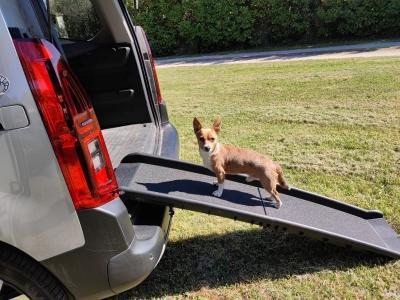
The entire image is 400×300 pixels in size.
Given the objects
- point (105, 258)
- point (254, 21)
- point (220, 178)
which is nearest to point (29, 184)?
point (105, 258)

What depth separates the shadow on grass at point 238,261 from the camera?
9.86 feet

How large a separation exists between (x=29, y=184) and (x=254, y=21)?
16394mm

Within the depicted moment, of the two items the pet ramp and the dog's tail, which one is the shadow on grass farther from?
the dog's tail

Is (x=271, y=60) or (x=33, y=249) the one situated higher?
(x=33, y=249)

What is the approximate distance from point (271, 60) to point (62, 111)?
1199cm

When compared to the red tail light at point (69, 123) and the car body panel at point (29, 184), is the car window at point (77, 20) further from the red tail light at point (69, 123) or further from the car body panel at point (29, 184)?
the car body panel at point (29, 184)

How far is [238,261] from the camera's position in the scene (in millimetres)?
3209

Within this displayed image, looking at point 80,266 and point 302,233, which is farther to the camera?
point 302,233

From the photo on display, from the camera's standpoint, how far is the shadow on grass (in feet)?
9.86

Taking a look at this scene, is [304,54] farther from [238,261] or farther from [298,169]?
[238,261]

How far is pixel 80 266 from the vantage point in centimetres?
209

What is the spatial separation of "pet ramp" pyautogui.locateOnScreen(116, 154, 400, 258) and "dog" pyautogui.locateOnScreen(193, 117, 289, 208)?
11 centimetres

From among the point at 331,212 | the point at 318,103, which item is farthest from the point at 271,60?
the point at 331,212

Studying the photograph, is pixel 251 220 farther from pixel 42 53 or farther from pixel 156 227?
pixel 42 53
